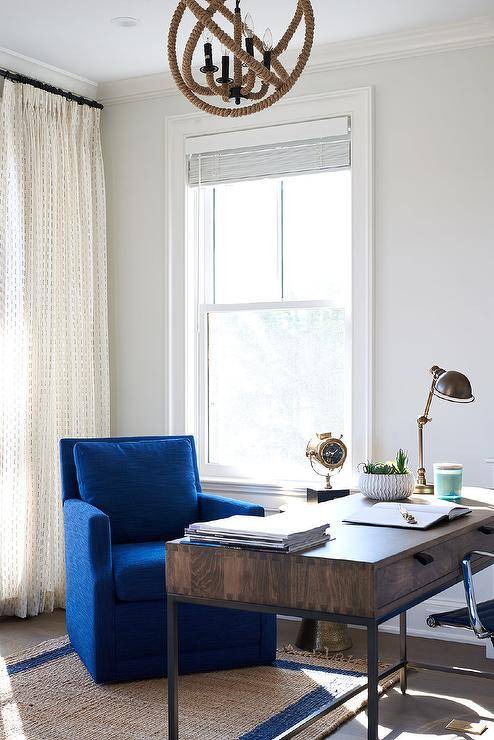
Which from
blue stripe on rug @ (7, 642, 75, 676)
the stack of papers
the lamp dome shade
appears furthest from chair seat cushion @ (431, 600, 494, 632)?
blue stripe on rug @ (7, 642, 75, 676)

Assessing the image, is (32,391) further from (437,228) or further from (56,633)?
(437,228)

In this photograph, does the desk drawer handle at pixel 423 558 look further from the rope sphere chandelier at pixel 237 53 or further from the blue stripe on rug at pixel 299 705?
the rope sphere chandelier at pixel 237 53

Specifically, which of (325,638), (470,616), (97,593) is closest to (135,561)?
(97,593)

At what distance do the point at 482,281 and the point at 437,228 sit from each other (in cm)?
33

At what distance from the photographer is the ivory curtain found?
432 centimetres

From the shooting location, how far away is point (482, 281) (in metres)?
4.02

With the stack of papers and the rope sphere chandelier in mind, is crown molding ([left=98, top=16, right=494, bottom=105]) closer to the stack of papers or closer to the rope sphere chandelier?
the rope sphere chandelier

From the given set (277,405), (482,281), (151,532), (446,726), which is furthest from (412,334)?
(446,726)

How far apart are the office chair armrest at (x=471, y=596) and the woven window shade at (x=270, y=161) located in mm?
2351

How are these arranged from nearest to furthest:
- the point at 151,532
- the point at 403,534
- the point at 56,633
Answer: the point at 403,534 → the point at 151,532 → the point at 56,633

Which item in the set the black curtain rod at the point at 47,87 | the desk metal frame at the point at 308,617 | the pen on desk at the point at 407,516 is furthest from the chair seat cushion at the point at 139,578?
the black curtain rod at the point at 47,87

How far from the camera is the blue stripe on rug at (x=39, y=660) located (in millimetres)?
3584

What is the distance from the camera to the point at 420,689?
337 cm

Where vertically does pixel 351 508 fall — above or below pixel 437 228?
below
